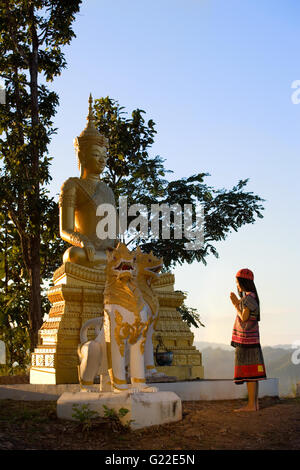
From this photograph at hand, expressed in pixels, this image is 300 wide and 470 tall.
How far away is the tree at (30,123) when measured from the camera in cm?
1287

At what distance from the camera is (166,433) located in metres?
5.12

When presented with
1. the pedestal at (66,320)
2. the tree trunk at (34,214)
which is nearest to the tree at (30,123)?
the tree trunk at (34,214)

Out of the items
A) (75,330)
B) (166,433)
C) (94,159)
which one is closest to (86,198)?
(94,159)

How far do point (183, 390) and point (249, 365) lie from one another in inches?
61.3

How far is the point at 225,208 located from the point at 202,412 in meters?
9.13

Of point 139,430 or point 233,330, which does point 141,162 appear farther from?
point 139,430

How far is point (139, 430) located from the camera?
16.8 feet

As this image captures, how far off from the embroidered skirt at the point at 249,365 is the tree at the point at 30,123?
→ 719cm

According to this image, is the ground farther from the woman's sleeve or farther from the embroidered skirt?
the woman's sleeve

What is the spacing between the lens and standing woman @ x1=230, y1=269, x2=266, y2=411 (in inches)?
242

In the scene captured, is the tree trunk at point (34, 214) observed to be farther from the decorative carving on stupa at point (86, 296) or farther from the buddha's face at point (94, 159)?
the decorative carving on stupa at point (86, 296)

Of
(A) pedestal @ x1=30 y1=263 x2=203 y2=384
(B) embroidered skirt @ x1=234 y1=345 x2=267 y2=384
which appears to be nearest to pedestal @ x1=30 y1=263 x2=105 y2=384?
(A) pedestal @ x1=30 y1=263 x2=203 y2=384

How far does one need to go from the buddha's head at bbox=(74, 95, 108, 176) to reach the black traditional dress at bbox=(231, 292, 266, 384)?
5.10 metres
